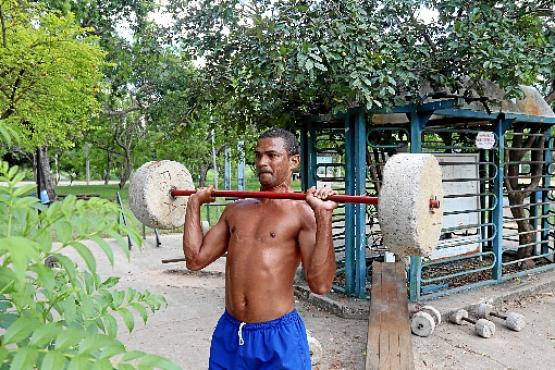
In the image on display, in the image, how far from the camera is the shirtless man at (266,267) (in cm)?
238

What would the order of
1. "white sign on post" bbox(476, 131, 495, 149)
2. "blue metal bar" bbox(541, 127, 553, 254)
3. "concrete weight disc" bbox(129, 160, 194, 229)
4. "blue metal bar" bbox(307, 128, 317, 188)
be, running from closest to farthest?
"concrete weight disc" bbox(129, 160, 194, 229) < "white sign on post" bbox(476, 131, 495, 149) < "blue metal bar" bbox(307, 128, 317, 188) < "blue metal bar" bbox(541, 127, 553, 254)

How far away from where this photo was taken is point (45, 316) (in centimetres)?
109

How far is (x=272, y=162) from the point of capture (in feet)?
7.95

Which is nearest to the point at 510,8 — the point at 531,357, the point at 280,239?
the point at 531,357

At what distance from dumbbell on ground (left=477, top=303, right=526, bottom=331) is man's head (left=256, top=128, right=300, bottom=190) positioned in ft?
11.9

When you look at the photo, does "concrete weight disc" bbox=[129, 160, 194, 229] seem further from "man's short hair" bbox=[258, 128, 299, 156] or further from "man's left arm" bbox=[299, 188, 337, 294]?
"man's left arm" bbox=[299, 188, 337, 294]

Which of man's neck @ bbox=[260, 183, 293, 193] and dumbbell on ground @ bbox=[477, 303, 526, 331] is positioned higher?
man's neck @ bbox=[260, 183, 293, 193]

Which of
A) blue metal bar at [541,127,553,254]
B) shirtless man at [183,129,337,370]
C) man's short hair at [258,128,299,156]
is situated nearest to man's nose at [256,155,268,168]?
shirtless man at [183,129,337,370]

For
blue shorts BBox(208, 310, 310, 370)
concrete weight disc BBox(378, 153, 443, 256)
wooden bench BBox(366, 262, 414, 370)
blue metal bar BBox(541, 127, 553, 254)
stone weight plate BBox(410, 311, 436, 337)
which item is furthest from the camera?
blue metal bar BBox(541, 127, 553, 254)

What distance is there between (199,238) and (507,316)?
384cm

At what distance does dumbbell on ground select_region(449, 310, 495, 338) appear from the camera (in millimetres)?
4715

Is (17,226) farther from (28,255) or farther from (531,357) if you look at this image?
(531,357)

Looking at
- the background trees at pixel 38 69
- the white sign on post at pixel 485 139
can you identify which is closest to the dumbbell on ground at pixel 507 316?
the white sign on post at pixel 485 139

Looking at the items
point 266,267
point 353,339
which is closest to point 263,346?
point 266,267
